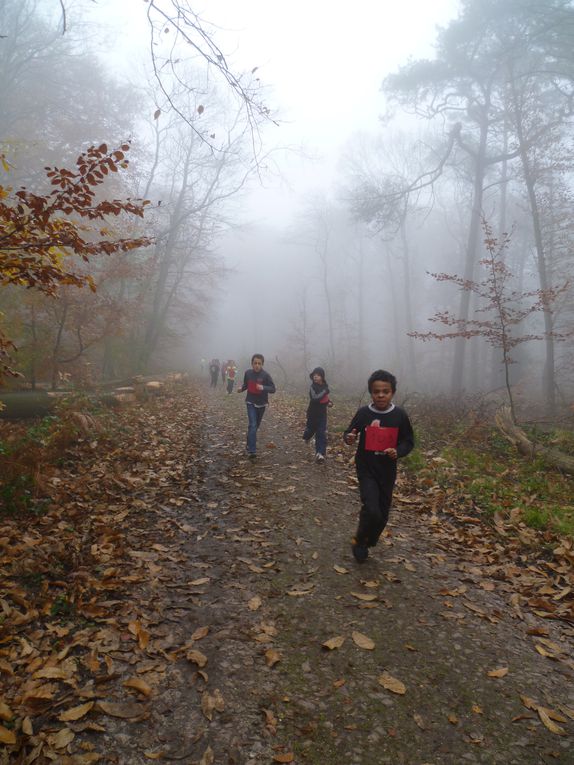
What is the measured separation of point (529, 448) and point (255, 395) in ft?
18.7

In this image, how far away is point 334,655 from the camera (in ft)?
9.57

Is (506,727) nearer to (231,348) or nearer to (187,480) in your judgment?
(187,480)

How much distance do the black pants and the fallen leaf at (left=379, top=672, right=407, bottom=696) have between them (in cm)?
147

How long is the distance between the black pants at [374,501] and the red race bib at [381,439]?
0.71 feet

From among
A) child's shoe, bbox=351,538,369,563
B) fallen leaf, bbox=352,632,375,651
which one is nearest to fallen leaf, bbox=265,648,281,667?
fallen leaf, bbox=352,632,375,651

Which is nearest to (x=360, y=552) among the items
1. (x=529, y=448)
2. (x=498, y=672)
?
(x=498, y=672)

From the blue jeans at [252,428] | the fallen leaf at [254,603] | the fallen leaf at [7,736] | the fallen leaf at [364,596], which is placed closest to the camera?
the fallen leaf at [7,736]

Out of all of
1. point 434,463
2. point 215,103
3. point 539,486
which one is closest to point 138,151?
point 215,103

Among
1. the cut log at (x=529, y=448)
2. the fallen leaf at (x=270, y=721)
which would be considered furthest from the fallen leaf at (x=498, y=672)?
the cut log at (x=529, y=448)

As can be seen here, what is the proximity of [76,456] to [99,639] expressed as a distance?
419cm

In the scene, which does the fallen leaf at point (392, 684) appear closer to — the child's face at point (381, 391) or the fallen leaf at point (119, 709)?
the fallen leaf at point (119, 709)

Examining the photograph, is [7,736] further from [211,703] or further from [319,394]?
[319,394]

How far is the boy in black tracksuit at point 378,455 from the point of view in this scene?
162 inches

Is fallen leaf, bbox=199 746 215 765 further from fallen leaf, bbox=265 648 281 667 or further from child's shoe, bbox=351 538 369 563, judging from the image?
child's shoe, bbox=351 538 369 563
